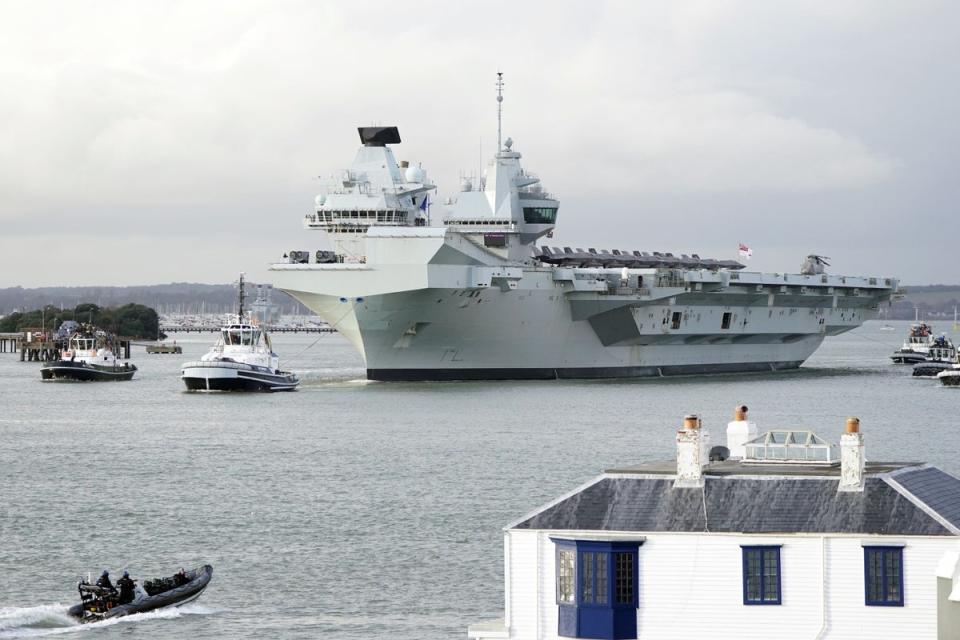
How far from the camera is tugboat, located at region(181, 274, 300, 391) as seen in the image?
3039 inches

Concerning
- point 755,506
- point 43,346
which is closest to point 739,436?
point 755,506

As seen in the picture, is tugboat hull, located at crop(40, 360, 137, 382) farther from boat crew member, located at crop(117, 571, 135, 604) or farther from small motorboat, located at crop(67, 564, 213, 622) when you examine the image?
boat crew member, located at crop(117, 571, 135, 604)

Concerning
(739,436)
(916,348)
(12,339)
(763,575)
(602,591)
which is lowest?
(602,591)

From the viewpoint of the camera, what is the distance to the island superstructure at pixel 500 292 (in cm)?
6981

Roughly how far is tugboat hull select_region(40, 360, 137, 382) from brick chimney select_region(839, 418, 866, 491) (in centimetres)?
8204

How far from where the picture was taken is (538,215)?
82.6 m

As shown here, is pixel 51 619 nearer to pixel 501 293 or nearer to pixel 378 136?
pixel 501 293

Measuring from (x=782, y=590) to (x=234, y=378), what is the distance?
61.6 metres

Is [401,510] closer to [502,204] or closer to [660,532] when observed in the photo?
[660,532]

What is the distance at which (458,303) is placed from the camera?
232 ft

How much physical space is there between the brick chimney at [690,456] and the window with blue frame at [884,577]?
6.56ft

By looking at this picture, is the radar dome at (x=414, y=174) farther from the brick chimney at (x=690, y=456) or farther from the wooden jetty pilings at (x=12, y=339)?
the wooden jetty pilings at (x=12, y=339)

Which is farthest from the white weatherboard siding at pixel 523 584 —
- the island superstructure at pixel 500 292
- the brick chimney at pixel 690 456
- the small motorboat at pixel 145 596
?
the island superstructure at pixel 500 292

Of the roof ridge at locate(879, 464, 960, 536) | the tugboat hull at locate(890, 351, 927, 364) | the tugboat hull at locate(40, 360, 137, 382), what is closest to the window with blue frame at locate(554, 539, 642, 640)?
the roof ridge at locate(879, 464, 960, 536)
